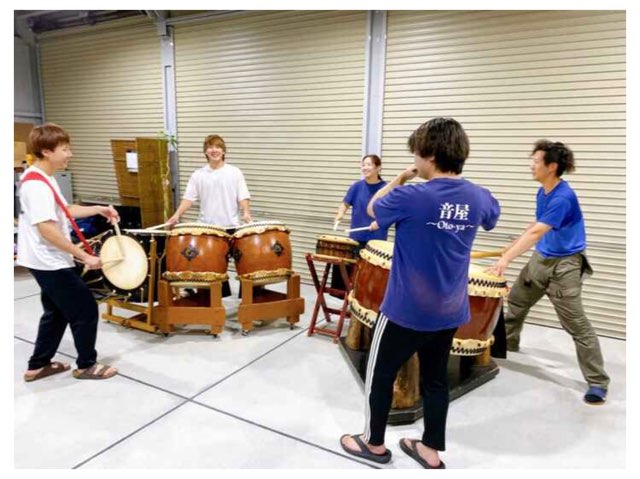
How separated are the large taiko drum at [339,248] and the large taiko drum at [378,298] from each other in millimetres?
522

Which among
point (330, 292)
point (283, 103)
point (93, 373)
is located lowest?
point (93, 373)

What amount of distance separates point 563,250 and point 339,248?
1.68 meters

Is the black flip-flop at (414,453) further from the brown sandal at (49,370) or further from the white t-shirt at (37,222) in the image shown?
the brown sandal at (49,370)

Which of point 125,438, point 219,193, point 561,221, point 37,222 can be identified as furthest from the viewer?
point 219,193

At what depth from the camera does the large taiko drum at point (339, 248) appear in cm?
379

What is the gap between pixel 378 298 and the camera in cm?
292

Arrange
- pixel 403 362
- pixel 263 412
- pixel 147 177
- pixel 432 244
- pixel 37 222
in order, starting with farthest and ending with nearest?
1. pixel 147 177
2. pixel 263 412
3. pixel 37 222
4. pixel 403 362
5. pixel 432 244

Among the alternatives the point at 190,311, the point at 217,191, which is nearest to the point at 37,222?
the point at 190,311

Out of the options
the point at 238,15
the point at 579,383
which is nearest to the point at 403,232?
the point at 579,383

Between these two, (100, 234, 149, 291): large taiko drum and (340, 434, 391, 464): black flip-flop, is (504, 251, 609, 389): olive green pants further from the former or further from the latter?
(100, 234, 149, 291): large taiko drum

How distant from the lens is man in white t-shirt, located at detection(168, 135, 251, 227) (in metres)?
4.08

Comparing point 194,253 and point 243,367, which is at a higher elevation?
point 194,253

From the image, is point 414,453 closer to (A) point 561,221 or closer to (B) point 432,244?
(B) point 432,244

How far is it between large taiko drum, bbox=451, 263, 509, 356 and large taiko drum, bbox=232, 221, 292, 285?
166 centimetres
